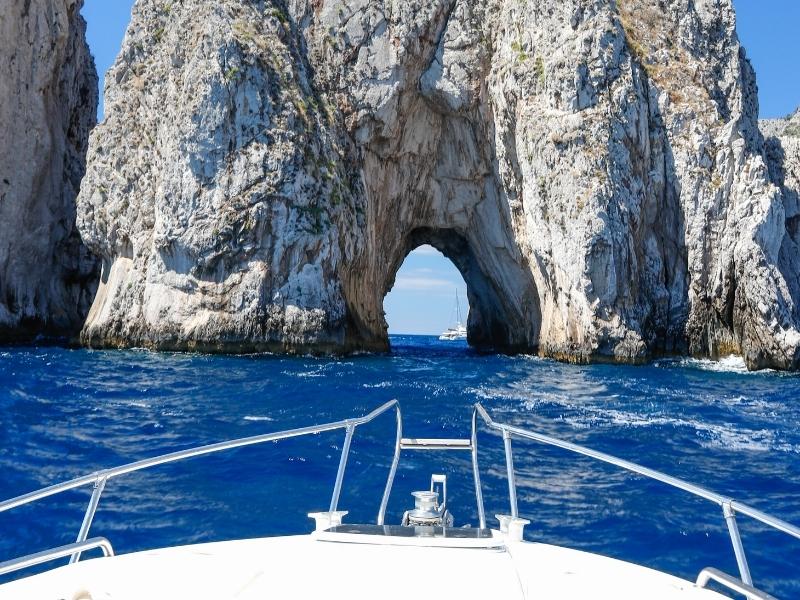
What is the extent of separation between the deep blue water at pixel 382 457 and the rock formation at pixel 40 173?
17049mm

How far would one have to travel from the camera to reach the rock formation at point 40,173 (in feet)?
110

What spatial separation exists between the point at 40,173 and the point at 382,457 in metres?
33.8

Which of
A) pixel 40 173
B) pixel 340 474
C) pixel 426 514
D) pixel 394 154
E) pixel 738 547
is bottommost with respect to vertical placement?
pixel 426 514

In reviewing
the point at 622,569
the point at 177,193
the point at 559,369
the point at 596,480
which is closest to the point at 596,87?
the point at 559,369

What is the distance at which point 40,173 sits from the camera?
118 feet

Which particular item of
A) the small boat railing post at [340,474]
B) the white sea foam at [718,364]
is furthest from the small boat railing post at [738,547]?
the white sea foam at [718,364]

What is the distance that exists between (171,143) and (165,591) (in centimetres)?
2889

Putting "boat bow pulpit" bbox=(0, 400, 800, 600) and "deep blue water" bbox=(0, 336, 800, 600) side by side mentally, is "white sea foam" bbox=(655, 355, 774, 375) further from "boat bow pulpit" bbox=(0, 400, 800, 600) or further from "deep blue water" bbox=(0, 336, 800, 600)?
"boat bow pulpit" bbox=(0, 400, 800, 600)

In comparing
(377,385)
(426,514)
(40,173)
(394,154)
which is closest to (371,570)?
(426,514)

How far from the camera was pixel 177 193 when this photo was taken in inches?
1123

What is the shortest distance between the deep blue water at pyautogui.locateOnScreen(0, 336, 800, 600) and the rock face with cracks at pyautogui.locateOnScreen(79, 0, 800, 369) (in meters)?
8.70

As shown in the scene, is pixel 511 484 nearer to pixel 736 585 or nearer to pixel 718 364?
pixel 736 585

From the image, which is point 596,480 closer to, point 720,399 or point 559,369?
point 720,399

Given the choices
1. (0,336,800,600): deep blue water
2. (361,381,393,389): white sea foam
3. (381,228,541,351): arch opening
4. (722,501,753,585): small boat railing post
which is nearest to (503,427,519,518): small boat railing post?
(722,501,753,585): small boat railing post
